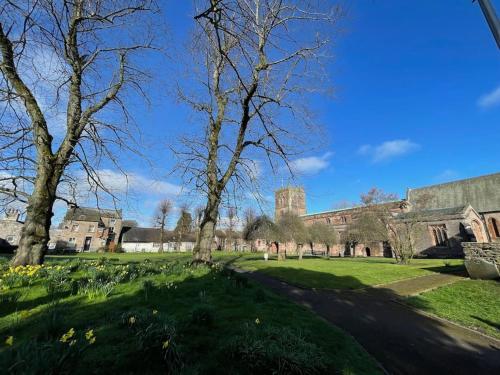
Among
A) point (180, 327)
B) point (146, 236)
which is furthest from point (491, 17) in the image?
point (146, 236)

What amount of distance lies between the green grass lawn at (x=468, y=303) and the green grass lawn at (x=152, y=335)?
4789mm

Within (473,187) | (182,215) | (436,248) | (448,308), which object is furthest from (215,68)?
(182,215)

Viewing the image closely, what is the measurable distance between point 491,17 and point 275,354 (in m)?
5.65

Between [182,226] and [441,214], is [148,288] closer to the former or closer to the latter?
[441,214]

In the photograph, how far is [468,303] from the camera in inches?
374

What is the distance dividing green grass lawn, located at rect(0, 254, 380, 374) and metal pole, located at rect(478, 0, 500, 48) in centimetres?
527

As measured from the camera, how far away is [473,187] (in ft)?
151

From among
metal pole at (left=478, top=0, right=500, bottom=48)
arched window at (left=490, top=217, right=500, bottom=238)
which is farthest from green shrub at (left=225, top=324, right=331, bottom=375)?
arched window at (left=490, top=217, right=500, bottom=238)

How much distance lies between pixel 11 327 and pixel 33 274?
2.99 m

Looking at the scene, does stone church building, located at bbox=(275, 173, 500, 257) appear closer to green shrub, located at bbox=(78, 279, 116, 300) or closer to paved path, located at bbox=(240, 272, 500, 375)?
paved path, located at bbox=(240, 272, 500, 375)

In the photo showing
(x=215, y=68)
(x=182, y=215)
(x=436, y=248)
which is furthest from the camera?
(x=182, y=215)

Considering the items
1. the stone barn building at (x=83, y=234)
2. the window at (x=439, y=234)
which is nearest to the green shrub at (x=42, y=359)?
the window at (x=439, y=234)

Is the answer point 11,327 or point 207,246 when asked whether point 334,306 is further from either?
point 11,327

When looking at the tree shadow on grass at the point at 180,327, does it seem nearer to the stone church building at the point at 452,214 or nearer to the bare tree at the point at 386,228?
the bare tree at the point at 386,228
